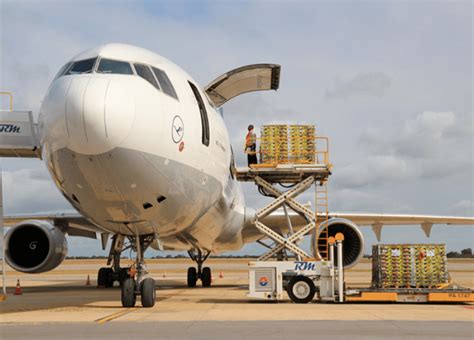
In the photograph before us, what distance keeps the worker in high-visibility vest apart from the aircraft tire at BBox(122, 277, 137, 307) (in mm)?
6821

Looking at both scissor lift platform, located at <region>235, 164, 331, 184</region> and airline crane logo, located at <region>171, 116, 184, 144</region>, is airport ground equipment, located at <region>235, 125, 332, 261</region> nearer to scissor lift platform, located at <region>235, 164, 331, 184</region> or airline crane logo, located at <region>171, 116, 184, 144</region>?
scissor lift platform, located at <region>235, 164, 331, 184</region>

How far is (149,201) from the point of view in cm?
1093

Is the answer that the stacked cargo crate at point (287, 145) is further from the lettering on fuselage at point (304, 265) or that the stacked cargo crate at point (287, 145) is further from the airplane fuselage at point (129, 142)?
the airplane fuselage at point (129, 142)

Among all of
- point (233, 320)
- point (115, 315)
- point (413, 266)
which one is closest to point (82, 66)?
point (115, 315)

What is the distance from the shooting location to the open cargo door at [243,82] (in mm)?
17281

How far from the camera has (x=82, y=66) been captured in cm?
1051

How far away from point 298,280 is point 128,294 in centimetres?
442

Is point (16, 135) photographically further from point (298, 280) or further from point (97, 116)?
point (298, 280)

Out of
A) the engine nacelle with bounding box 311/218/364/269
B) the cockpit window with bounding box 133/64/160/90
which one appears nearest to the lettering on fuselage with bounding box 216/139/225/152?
the cockpit window with bounding box 133/64/160/90

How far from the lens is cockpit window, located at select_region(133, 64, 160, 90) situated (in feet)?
34.9

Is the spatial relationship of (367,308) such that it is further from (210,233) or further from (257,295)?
(210,233)

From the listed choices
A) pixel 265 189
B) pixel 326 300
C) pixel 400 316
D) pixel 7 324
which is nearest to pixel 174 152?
pixel 7 324

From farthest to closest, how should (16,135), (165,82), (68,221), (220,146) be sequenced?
(68,221)
(16,135)
(220,146)
(165,82)

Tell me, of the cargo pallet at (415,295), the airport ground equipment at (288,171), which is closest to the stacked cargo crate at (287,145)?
the airport ground equipment at (288,171)
